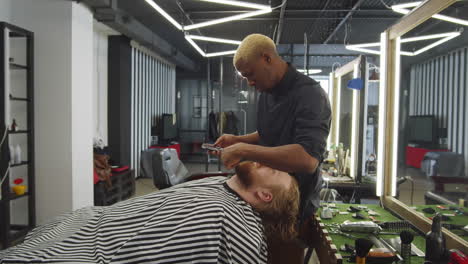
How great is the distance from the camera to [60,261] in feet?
3.55

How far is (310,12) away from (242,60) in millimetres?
4144

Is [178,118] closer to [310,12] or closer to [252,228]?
[310,12]

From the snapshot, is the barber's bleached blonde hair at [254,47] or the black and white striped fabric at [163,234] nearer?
the black and white striped fabric at [163,234]

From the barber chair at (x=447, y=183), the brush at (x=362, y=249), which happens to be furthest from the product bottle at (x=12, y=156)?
the barber chair at (x=447, y=183)

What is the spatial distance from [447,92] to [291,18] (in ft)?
9.93

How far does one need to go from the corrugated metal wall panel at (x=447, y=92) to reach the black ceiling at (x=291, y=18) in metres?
1.08

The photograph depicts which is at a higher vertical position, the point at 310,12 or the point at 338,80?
the point at 310,12

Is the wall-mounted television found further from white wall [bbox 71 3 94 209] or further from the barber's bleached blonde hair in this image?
white wall [bbox 71 3 94 209]

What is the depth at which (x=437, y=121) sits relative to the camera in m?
6.17

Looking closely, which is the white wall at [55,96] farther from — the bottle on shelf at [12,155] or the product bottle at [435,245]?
the product bottle at [435,245]

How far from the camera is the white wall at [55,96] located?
373 cm

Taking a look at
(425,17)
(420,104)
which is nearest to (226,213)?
(425,17)

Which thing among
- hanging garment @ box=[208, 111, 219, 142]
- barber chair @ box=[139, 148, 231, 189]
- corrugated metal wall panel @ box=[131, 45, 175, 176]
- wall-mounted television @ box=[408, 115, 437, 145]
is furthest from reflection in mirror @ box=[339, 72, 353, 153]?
Answer: corrugated metal wall panel @ box=[131, 45, 175, 176]

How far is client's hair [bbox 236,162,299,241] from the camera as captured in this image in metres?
1.34
